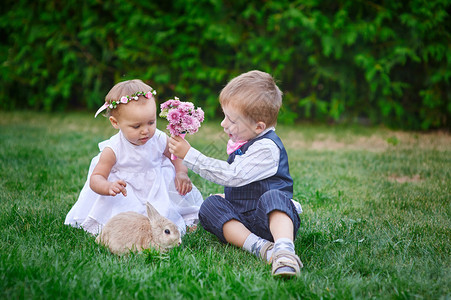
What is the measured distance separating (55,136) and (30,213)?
329 cm

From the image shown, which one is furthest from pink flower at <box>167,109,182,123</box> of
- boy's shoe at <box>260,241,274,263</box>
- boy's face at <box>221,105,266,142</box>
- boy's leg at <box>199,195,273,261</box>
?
boy's shoe at <box>260,241,274,263</box>

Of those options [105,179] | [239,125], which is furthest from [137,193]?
[239,125]

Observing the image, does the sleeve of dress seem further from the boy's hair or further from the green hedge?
the green hedge

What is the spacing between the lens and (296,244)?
252 cm

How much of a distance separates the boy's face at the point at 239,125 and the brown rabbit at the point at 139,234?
0.65 m

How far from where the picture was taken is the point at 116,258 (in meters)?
2.20

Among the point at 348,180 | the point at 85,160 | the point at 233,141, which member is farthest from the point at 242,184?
the point at 85,160

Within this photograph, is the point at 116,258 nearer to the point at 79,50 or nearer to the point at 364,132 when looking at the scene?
the point at 364,132

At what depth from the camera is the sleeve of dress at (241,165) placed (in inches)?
92.4

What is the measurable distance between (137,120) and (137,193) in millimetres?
518

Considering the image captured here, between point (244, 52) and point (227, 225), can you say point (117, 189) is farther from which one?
point (244, 52)

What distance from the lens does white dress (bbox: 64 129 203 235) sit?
274 centimetres

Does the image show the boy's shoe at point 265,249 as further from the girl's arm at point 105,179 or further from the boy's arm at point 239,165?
the girl's arm at point 105,179

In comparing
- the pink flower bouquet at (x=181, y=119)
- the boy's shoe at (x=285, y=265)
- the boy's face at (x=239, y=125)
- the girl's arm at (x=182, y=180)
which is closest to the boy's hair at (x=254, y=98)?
the boy's face at (x=239, y=125)
